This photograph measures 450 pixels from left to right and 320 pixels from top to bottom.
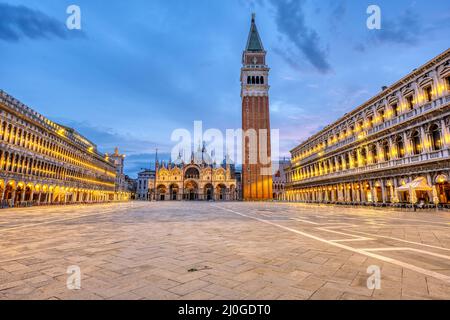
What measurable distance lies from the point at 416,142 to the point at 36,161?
158 feet

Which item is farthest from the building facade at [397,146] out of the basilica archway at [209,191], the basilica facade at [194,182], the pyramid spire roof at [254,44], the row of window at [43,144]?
the basilica archway at [209,191]

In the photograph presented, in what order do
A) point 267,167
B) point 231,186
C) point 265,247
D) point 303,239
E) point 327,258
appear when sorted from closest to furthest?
1. point 327,258
2. point 265,247
3. point 303,239
4. point 267,167
5. point 231,186

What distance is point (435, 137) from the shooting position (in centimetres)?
2059

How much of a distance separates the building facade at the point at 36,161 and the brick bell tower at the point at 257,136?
135ft

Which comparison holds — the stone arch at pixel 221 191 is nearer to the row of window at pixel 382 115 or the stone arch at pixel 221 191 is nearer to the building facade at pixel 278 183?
the building facade at pixel 278 183

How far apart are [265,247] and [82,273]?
3559 millimetres

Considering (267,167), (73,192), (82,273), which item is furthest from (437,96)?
(73,192)

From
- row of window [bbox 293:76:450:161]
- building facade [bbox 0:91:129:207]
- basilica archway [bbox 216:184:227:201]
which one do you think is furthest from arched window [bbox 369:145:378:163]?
basilica archway [bbox 216:184:227:201]

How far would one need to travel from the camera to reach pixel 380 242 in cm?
594

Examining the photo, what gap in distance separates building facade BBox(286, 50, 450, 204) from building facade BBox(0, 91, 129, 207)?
42.0 meters

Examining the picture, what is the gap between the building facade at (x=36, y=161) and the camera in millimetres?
28859
